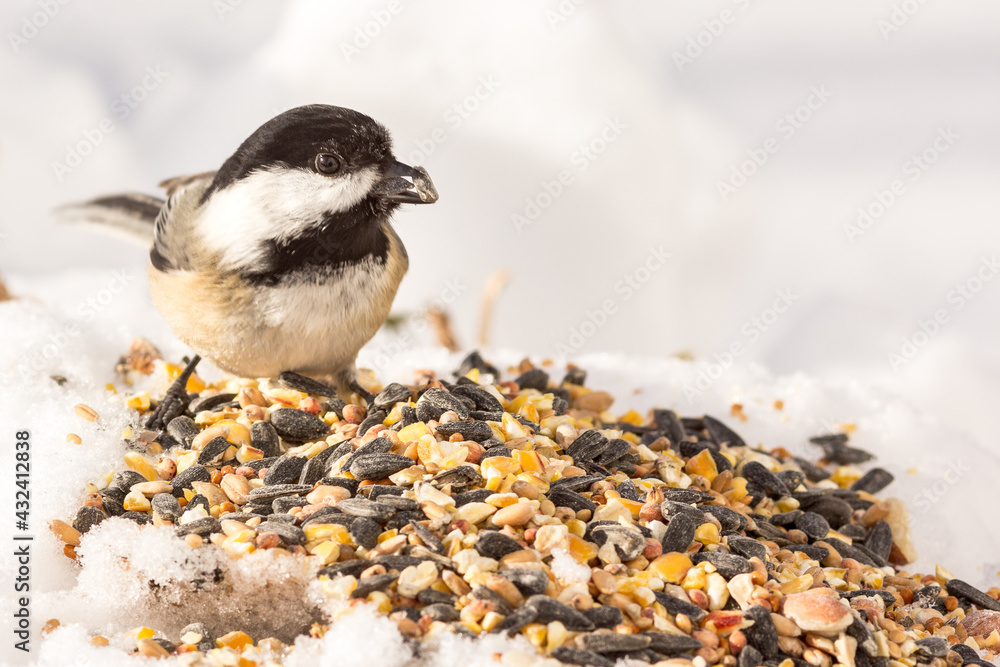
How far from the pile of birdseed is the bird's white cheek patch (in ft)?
0.98

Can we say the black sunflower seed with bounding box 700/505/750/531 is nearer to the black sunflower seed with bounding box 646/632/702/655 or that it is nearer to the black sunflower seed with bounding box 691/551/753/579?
the black sunflower seed with bounding box 691/551/753/579

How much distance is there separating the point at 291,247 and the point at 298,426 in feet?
1.01

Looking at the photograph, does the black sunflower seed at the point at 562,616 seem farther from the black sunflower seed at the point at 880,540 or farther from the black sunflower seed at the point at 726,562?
the black sunflower seed at the point at 880,540

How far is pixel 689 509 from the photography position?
1.17 meters

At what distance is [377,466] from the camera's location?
44.7 inches

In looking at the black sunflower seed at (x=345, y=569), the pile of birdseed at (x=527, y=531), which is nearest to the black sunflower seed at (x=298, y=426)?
the pile of birdseed at (x=527, y=531)

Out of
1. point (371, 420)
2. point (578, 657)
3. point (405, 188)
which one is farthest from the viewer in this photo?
point (371, 420)

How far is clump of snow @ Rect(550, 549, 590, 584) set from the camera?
99 centimetres

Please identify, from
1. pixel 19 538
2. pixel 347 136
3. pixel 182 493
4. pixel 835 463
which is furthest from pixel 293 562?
pixel 835 463

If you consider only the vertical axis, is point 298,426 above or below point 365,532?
above

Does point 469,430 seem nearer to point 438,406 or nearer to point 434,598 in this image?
point 438,406

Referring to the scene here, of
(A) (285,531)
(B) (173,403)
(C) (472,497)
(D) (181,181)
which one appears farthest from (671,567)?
(D) (181,181)

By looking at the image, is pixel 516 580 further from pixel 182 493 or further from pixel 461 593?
pixel 182 493

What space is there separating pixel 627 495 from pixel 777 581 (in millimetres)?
236
